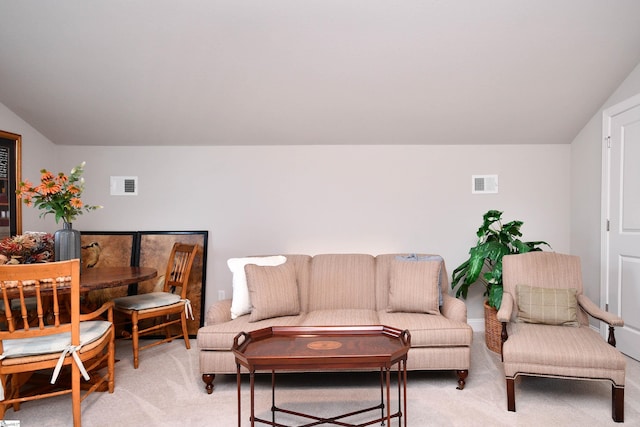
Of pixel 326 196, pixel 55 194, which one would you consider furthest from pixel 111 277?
pixel 326 196

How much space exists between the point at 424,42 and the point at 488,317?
238cm


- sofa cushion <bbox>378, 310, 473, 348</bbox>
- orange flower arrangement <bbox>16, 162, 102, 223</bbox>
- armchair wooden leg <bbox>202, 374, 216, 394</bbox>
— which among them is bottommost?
armchair wooden leg <bbox>202, 374, 216, 394</bbox>

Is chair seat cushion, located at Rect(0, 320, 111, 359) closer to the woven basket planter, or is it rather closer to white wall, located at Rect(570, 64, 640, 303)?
the woven basket planter

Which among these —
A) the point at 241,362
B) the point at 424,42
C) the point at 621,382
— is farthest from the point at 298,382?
the point at 424,42

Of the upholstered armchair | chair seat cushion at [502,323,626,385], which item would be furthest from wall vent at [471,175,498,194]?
chair seat cushion at [502,323,626,385]

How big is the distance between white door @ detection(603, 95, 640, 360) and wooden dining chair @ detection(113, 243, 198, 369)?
369 cm

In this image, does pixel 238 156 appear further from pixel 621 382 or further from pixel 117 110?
pixel 621 382

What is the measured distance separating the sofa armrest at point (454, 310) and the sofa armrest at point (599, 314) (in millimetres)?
815

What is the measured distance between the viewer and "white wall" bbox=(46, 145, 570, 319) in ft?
13.8

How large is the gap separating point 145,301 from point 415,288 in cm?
226

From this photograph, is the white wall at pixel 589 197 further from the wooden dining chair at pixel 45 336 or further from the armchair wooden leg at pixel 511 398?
the wooden dining chair at pixel 45 336

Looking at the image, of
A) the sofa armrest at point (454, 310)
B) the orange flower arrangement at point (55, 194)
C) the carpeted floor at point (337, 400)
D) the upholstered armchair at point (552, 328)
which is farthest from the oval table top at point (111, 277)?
the upholstered armchair at point (552, 328)

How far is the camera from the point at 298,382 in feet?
9.72

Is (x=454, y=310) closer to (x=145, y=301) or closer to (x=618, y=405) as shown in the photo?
(x=618, y=405)
